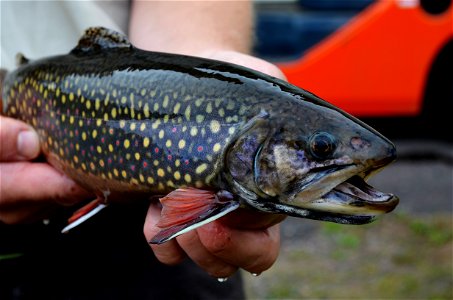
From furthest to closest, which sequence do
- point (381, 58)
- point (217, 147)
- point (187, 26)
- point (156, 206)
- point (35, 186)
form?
point (381, 58) → point (187, 26) → point (35, 186) → point (156, 206) → point (217, 147)

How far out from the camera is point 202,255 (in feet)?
6.24

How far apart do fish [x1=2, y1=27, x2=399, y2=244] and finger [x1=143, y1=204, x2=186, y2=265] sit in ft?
0.21

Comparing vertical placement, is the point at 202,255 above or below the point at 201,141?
below

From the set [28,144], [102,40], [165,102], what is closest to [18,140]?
[28,144]

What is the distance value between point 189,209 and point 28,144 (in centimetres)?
75

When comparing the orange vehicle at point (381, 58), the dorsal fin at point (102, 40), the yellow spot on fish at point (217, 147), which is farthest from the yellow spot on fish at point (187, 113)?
the orange vehicle at point (381, 58)

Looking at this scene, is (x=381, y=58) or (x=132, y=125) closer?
(x=132, y=125)

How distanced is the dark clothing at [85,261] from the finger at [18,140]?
30cm

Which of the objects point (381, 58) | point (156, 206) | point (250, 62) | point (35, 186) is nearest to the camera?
point (156, 206)

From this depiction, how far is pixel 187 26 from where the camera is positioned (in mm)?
2393

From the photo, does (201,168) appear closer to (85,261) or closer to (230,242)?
(230,242)

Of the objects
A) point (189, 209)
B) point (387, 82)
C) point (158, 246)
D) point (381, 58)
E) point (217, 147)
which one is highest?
point (217, 147)

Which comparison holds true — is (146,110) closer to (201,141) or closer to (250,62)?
(201,141)

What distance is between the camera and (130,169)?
1.82m
